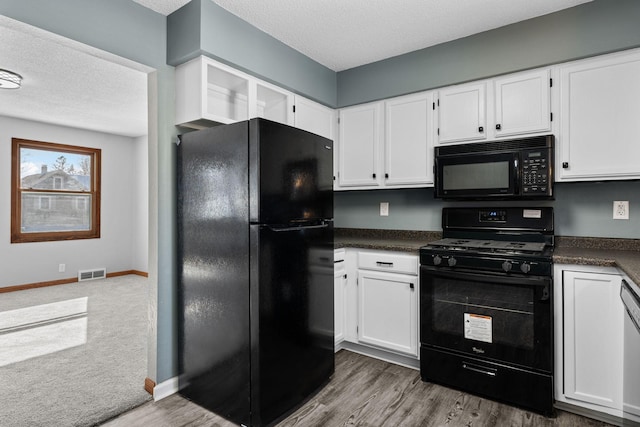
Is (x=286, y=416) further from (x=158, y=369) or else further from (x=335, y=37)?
(x=335, y=37)

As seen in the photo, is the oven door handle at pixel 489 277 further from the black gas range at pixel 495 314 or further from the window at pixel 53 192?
the window at pixel 53 192

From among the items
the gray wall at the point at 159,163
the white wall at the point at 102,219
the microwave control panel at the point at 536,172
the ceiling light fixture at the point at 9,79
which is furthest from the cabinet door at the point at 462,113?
the white wall at the point at 102,219

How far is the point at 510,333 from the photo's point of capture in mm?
2109

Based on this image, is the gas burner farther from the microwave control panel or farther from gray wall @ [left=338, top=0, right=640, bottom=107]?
gray wall @ [left=338, top=0, right=640, bottom=107]

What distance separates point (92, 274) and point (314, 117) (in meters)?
4.97

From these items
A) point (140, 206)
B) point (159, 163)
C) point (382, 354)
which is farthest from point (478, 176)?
point (140, 206)

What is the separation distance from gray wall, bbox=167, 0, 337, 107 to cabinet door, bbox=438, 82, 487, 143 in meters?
1.12

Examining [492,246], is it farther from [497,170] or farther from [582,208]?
[582,208]

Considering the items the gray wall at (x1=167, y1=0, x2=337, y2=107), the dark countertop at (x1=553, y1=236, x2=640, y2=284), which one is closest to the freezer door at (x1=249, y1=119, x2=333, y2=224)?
the gray wall at (x1=167, y1=0, x2=337, y2=107)

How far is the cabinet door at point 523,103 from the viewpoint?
7.71 feet

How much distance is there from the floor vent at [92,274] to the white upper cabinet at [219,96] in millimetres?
4688

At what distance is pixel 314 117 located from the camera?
3.10m

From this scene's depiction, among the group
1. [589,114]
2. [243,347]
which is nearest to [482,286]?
[589,114]

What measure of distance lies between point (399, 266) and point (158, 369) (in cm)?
173
